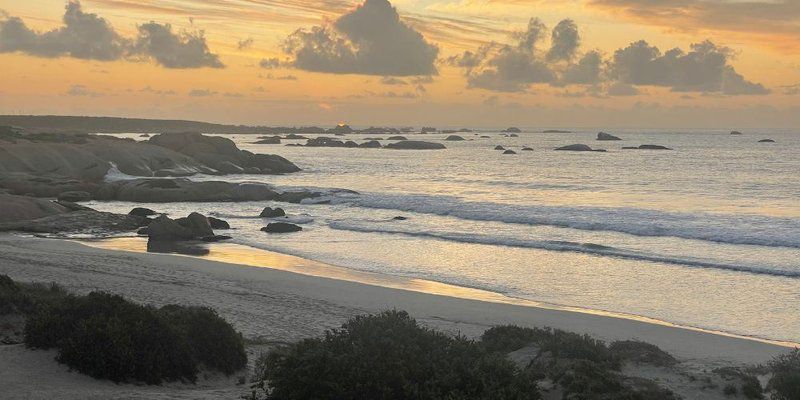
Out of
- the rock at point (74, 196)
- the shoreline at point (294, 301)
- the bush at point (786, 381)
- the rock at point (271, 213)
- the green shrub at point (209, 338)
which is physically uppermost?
the bush at point (786, 381)

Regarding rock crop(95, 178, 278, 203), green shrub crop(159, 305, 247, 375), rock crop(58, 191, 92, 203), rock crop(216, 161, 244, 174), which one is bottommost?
rock crop(216, 161, 244, 174)

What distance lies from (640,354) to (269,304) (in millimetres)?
8785

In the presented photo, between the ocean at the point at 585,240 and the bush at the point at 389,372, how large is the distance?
9.29 meters

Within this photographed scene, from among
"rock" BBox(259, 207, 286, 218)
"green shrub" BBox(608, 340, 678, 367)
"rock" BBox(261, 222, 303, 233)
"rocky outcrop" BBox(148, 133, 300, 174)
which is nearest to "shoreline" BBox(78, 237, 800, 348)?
"rock" BBox(261, 222, 303, 233)

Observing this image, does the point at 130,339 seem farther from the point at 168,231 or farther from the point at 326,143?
the point at 326,143

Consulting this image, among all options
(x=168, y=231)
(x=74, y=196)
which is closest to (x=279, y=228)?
(x=168, y=231)

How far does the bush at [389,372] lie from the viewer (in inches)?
369

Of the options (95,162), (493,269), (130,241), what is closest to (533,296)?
(493,269)

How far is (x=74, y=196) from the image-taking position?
47531mm

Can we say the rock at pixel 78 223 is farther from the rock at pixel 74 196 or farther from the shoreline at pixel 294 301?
the rock at pixel 74 196

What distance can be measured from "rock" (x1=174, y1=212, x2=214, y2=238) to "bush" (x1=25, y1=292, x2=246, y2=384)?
62.1 ft

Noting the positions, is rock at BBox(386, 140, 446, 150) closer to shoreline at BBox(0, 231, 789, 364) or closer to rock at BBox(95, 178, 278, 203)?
rock at BBox(95, 178, 278, 203)

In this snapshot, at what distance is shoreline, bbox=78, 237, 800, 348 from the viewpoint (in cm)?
1825

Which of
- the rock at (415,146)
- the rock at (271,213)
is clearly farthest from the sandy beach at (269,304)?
the rock at (415,146)
